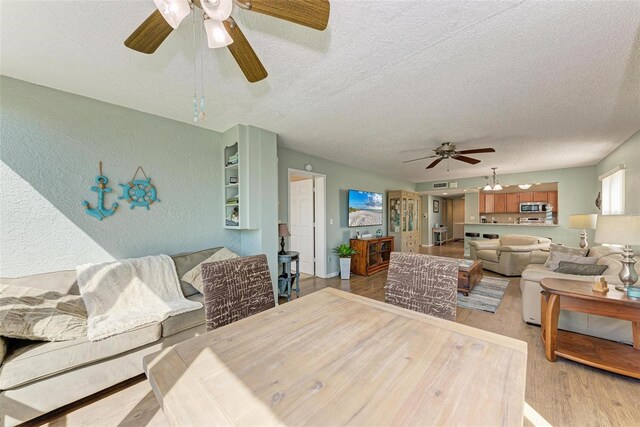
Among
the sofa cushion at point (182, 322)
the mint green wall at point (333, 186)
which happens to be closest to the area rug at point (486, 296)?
the mint green wall at point (333, 186)

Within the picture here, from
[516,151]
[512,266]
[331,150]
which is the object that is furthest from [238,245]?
[512,266]

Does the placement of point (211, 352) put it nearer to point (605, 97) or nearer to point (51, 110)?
point (51, 110)

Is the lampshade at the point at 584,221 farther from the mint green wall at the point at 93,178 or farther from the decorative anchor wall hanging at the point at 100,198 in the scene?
the decorative anchor wall hanging at the point at 100,198

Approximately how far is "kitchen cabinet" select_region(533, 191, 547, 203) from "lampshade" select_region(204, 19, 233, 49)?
29.4ft

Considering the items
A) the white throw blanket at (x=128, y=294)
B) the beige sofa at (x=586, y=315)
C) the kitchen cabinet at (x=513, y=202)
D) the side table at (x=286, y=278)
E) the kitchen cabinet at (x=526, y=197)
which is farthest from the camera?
the kitchen cabinet at (x=513, y=202)

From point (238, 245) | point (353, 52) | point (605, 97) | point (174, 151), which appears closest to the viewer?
point (353, 52)

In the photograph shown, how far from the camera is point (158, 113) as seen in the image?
266cm

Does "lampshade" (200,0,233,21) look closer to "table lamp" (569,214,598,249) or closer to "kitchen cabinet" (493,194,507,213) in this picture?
"table lamp" (569,214,598,249)

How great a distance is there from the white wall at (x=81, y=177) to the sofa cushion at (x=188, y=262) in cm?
20

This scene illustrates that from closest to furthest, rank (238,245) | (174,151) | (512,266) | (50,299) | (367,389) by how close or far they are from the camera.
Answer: (367,389) → (50,299) → (174,151) → (238,245) → (512,266)

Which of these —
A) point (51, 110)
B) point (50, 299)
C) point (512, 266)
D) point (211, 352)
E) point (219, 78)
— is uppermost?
point (219, 78)

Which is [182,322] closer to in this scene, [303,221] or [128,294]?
[128,294]

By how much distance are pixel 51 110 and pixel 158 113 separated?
2.69 ft

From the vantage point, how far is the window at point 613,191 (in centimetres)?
362
